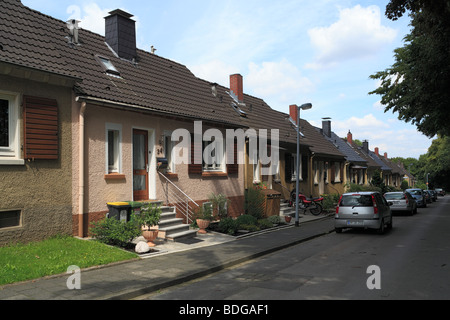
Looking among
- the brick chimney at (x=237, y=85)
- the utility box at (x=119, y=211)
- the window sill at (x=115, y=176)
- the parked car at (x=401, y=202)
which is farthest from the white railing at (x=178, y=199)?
the parked car at (x=401, y=202)

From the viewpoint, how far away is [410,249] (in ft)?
33.5

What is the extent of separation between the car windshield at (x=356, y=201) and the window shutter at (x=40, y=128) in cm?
1016

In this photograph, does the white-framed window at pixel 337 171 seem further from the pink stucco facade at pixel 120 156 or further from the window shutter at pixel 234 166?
the pink stucco facade at pixel 120 156

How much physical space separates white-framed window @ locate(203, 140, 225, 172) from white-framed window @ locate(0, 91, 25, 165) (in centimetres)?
757

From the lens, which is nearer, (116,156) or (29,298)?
(29,298)

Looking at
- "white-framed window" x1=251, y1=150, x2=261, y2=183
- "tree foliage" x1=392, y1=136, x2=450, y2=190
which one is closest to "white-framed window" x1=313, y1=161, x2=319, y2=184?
"white-framed window" x1=251, y1=150, x2=261, y2=183

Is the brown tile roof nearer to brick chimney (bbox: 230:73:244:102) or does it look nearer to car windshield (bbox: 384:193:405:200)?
brick chimney (bbox: 230:73:244:102)

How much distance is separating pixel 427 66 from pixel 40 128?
13370 mm

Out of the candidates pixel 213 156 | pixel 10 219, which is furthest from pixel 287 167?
pixel 10 219

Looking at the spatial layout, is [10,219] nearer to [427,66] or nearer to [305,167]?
[427,66]

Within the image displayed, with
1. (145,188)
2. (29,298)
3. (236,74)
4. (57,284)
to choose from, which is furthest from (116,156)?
(236,74)

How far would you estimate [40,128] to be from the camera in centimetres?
911

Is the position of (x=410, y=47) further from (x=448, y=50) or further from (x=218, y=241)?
(x=218, y=241)

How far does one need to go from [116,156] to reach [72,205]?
86.1 inches
